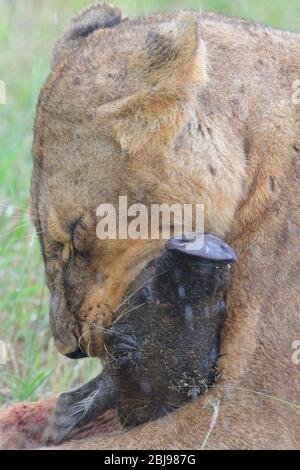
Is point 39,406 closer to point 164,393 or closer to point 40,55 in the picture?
point 164,393

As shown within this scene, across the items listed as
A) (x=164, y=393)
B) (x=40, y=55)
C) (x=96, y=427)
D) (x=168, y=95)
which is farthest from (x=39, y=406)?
(x=40, y=55)

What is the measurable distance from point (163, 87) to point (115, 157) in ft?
0.84

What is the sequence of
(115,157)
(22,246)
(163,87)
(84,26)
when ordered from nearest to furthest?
(163,87)
(115,157)
(84,26)
(22,246)

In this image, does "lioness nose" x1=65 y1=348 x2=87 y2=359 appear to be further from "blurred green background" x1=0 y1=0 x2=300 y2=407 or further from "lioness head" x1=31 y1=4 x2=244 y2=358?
"blurred green background" x1=0 y1=0 x2=300 y2=407

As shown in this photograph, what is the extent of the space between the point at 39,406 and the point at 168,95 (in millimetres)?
1156

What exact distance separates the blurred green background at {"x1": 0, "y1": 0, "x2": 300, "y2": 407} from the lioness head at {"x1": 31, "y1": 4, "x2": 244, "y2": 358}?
441 millimetres

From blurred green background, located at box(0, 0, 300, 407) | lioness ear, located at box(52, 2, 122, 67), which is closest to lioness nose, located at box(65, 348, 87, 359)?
blurred green background, located at box(0, 0, 300, 407)

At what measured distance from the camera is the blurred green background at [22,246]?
3984 millimetres

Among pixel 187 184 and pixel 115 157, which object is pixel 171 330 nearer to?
pixel 187 184

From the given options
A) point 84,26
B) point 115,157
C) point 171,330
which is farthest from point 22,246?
point 171,330

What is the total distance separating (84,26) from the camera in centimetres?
333

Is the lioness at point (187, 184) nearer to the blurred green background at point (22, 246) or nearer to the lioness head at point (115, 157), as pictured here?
the lioness head at point (115, 157)

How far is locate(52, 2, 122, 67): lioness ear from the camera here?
327 cm

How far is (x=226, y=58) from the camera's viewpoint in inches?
121
